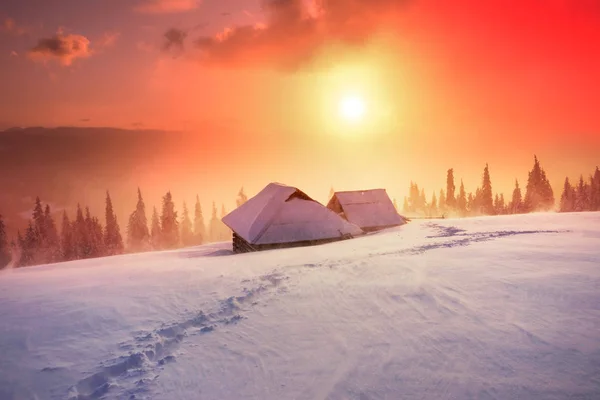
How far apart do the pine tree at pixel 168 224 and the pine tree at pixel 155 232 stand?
1.08 metres

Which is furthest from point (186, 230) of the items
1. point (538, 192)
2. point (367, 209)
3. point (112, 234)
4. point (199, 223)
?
point (538, 192)

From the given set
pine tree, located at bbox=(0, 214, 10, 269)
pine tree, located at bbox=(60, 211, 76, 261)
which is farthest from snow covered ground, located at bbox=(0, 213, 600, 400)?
pine tree, located at bbox=(60, 211, 76, 261)

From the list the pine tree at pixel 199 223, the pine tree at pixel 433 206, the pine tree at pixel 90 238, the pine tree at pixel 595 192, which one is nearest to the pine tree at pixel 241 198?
the pine tree at pixel 199 223

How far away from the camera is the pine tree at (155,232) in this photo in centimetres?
7675

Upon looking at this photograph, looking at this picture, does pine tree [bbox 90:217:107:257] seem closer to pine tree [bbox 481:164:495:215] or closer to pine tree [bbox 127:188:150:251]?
pine tree [bbox 127:188:150:251]

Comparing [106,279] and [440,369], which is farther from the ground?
[106,279]

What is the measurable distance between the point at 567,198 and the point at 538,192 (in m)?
15.2

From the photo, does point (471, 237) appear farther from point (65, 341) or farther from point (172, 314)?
point (65, 341)

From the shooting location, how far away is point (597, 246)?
9.33 meters

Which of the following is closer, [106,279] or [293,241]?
[106,279]

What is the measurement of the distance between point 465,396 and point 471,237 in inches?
445

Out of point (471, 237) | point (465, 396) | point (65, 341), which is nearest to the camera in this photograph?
point (465, 396)

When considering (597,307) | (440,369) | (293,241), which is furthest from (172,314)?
(293,241)

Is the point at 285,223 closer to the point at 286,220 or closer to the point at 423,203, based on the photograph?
the point at 286,220
